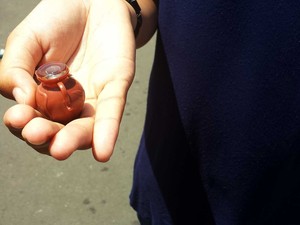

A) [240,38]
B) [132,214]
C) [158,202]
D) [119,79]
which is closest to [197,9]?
[240,38]

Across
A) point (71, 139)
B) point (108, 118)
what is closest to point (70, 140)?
point (71, 139)

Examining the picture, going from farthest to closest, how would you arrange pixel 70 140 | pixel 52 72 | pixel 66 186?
pixel 66 186
pixel 52 72
pixel 70 140

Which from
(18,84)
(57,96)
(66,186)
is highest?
(18,84)

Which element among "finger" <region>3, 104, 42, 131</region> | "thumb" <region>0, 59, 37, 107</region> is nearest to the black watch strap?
"thumb" <region>0, 59, 37, 107</region>

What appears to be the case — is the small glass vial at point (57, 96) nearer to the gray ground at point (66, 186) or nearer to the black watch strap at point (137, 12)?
the black watch strap at point (137, 12)

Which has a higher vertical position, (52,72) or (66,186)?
(52,72)

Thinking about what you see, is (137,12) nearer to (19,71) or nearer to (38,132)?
(19,71)

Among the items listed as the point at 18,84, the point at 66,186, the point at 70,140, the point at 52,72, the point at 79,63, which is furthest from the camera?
the point at 66,186
